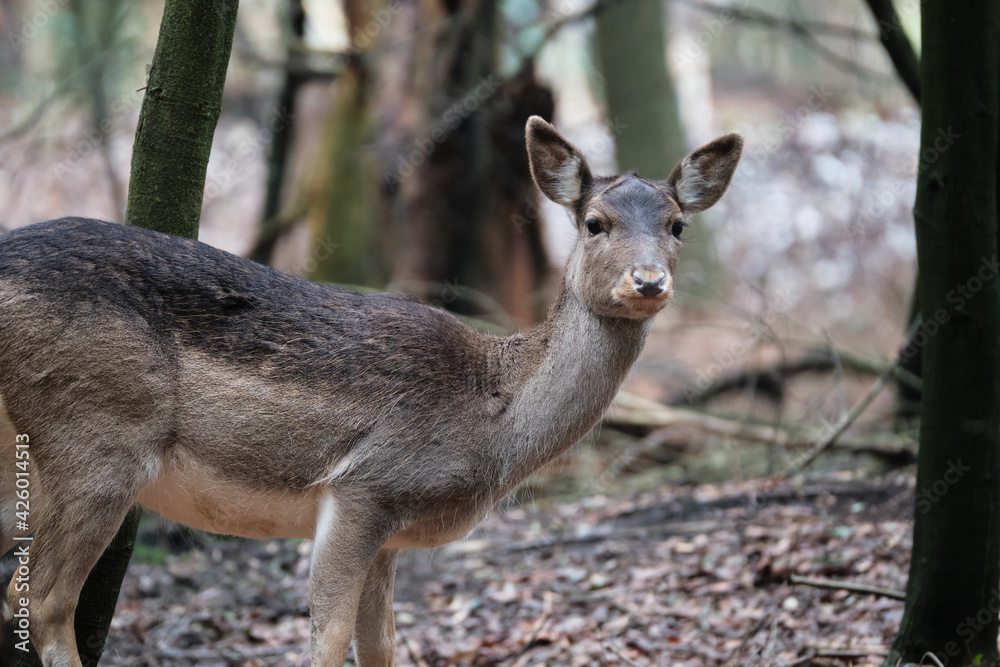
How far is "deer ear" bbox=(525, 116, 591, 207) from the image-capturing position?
567cm

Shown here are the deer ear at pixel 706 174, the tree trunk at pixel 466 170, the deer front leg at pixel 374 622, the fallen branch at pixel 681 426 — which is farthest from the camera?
the tree trunk at pixel 466 170

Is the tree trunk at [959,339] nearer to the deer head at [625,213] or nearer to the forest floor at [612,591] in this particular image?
the forest floor at [612,591]

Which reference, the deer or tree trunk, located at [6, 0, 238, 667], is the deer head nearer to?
the deer

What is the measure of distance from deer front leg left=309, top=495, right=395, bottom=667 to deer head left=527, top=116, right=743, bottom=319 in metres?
1.75

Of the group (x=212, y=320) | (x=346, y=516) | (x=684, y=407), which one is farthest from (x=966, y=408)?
(x=684, y=407)

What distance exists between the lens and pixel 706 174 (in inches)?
230

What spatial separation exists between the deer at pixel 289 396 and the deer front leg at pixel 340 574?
0.04 ft

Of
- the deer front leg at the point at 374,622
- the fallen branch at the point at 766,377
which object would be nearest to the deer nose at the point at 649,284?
the deer front leg at the point at 374,622

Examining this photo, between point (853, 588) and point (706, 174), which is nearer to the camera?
point (706, 174)

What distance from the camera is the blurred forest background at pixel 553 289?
7.41m

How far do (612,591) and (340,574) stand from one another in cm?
367

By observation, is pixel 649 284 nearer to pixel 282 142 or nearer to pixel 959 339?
pixel 959 339

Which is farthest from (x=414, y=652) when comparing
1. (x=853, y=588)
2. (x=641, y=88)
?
(x=641, y=88)

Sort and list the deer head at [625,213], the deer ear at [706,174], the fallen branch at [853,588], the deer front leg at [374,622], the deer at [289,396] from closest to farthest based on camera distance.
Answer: the deer at [289,396]
the deer head at [625,213]
the deer front leg at [374,622]
the deer ear at [706,174]
the fallen branch at [853,588]
